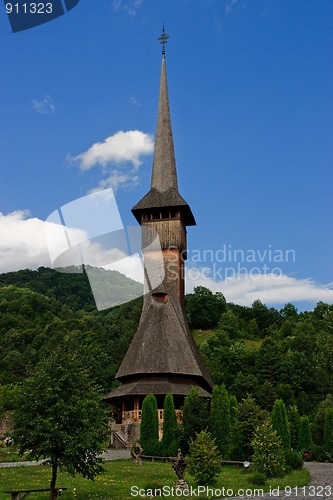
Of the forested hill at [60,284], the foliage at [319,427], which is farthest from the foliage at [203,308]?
the foliage at [319,427]

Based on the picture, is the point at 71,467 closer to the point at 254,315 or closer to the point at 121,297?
the point at 121,297

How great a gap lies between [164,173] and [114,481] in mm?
32802

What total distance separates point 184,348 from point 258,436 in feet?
63.1

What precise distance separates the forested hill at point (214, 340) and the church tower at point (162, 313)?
14.1ft

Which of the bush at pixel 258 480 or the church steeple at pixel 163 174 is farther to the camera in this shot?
the church steeple at pixel 163 174

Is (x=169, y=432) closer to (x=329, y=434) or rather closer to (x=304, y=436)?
(x=304, y=436)

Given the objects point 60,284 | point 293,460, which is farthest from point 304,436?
point 60,284

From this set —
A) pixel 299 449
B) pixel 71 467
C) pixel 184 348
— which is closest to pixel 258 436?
pixel 71 467

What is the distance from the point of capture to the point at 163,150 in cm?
4938

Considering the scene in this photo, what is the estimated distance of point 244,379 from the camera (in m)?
48.7

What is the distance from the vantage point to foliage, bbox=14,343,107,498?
1437 centimetres

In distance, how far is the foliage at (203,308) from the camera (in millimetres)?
89312

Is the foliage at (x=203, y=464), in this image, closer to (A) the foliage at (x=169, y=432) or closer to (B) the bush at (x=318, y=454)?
(A) the foliage at (x=169, y=432)

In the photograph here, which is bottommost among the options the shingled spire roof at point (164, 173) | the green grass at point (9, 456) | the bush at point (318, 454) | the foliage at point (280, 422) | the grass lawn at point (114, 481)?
the bush at point (318, 454)
